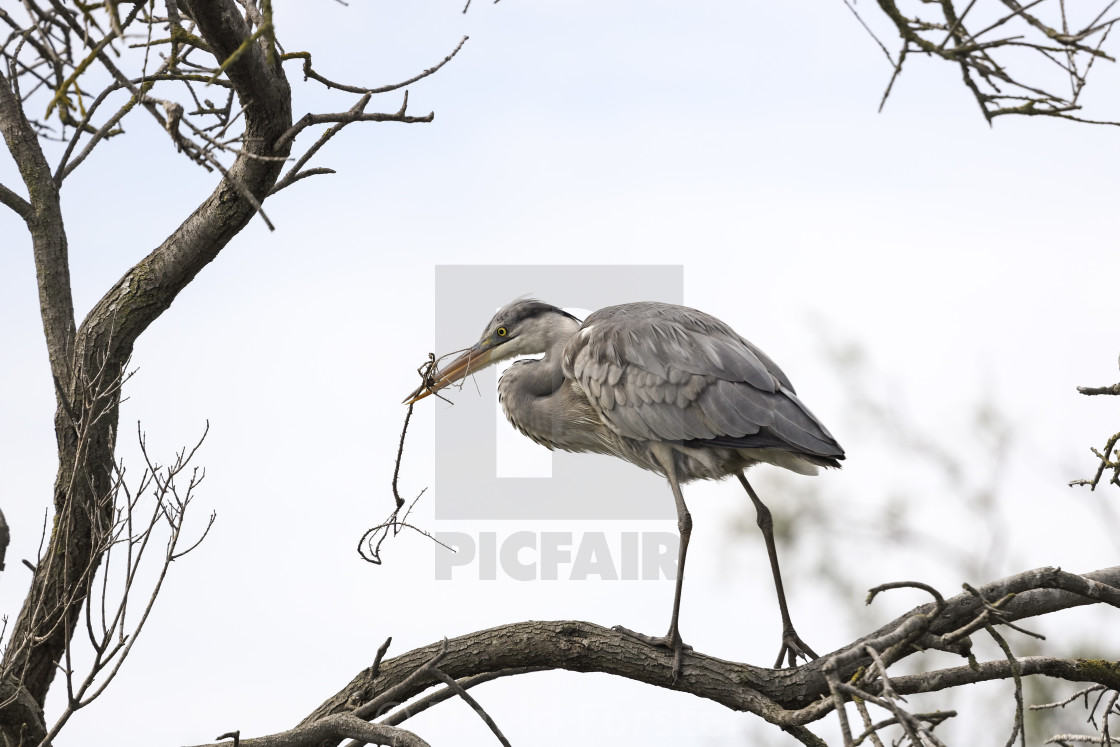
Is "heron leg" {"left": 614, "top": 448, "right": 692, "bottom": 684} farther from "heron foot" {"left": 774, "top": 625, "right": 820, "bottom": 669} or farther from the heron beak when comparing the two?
the heron beak

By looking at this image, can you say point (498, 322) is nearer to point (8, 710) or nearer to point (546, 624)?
point (546, 624)

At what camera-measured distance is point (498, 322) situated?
5434 mm

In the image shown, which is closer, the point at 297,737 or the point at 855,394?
the point at 297,737

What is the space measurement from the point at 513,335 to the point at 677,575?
69.1 inches

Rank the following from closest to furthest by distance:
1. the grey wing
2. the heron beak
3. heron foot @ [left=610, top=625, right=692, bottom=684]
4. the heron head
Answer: heron foot @ [left=610, top=625, right=692, bottom=684]
the grey wing
the heron head
the heron beak

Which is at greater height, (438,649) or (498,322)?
(498,322)

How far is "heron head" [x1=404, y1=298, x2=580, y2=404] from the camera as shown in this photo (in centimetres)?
533

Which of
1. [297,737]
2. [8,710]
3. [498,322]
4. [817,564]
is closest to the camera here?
[297,737]

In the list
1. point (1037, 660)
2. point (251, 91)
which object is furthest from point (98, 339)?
point (1037, 660)

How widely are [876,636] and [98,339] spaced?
3.06 metres

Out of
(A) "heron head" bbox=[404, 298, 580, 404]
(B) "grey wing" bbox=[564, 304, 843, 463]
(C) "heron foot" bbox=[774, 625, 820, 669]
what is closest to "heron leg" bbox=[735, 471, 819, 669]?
(C) "heron foot" bbox=[774, 625, 820, 669]

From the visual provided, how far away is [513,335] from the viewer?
17.8ft

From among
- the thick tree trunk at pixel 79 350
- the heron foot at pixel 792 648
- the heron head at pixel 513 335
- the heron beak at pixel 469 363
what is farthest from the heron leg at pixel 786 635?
the thick tree trunk at pixel 79 350

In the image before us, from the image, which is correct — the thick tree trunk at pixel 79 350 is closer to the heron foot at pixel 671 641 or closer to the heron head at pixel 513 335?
the heron head at pixel 513 335
